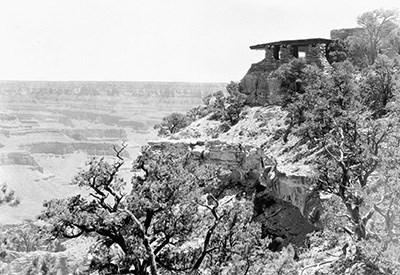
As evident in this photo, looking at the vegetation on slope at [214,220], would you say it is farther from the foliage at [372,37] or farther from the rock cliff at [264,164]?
the foliage at [372,37]

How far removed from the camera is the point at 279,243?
2814 centimetres

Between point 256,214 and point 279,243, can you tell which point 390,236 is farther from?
point 256,214

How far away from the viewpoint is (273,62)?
142ft

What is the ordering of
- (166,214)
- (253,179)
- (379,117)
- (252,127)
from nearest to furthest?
1. (166,214)
2. (379,117)
3. (253,179)
4. (252,127)

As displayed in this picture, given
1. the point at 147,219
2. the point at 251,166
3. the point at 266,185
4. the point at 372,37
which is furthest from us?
the point at 372,37

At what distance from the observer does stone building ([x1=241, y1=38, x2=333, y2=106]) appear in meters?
40.4

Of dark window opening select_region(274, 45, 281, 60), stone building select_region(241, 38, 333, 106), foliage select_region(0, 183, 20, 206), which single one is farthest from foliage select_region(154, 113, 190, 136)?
foliage select_region(0, 183, 20, 206)

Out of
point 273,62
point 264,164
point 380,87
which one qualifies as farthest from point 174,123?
point 380,87

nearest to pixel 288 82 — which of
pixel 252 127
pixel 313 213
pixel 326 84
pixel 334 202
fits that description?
pixel 252 127

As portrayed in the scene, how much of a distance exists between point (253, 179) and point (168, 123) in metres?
21.1

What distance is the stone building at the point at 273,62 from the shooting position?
40375mm

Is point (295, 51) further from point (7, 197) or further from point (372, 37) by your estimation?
point (7, 197)

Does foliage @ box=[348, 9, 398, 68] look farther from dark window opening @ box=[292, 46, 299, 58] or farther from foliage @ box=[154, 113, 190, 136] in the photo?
foliage @ box=[154, 113, 190, 136]

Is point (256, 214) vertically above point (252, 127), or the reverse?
point (252, 127)
